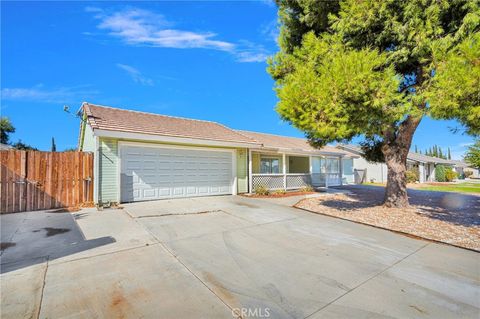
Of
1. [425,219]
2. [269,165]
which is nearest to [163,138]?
[269,165]

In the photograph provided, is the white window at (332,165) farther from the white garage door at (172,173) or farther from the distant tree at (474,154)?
the white garage door at (172,173)

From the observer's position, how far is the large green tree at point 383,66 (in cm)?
504

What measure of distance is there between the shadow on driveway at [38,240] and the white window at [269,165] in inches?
464

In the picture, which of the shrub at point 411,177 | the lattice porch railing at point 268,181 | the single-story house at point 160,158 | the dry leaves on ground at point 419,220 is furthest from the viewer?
the shrub at point 411,177

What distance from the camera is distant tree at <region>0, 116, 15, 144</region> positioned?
24453 mm

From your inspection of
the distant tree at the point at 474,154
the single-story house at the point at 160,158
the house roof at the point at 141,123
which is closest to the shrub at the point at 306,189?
the single-story house at the point at 160,158

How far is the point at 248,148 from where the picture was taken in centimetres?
1271

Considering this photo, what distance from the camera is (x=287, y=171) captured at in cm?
1778

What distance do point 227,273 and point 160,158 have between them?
24.5ft

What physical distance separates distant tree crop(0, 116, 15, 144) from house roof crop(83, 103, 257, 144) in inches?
911

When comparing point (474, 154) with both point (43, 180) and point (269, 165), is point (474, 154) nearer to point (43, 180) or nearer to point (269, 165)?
point (269, 165)

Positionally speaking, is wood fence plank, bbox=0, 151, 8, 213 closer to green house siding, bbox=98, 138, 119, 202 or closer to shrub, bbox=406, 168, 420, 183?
green house siding, bbox=98, 138, 119, 202

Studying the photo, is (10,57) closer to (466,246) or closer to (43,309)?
(43,309)

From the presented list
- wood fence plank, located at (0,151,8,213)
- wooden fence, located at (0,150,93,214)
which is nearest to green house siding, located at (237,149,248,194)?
A: wooden fence, located at (0,150,93,214)
